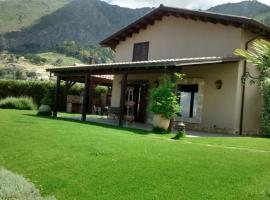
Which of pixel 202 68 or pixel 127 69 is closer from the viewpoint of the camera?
pixel 127 69

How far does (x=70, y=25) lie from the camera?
350ft

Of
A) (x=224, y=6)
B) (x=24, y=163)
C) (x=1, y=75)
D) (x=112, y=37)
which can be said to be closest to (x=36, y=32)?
(x=1, y=75)

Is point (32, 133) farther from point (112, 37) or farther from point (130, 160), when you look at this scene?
point (112, 37)

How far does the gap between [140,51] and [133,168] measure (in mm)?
15616

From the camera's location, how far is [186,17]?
19.9 m

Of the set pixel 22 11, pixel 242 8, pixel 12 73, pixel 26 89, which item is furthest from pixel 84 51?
pixel 26 89

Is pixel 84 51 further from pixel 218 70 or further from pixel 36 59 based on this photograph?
pixel 218 70

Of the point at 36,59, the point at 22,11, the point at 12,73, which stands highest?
the point at 22,11

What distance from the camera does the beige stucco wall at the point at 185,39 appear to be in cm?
1777

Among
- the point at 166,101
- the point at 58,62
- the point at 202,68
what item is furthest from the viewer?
the point at 58,62

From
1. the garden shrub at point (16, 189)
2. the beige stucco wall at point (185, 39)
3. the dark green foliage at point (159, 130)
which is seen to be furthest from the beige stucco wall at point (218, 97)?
the garden shrub at point (16, 189)

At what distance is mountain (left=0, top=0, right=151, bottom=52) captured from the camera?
95669 mm

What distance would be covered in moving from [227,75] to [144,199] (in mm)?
11966

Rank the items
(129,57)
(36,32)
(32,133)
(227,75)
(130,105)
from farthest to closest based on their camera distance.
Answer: (36,32), (129,57), (130,105), (227,75), (32,133)
